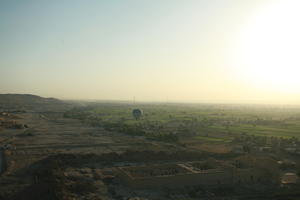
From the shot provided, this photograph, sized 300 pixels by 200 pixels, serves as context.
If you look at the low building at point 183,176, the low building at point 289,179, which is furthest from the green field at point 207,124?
the low building at point 183,176

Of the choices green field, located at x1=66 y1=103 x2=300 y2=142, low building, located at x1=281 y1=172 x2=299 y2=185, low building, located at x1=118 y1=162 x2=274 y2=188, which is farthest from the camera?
green field, located at x1=66 y1=103 x2=300 y2=142

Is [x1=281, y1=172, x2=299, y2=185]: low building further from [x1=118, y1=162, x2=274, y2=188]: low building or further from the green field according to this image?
the green field

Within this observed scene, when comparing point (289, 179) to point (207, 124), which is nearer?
point (289, 179)

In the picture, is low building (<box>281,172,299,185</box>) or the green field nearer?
low building (<box>281,172,299,185</box>)

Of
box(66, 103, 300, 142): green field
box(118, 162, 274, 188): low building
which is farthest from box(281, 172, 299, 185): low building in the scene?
box(66, 103, 300, 142): green field

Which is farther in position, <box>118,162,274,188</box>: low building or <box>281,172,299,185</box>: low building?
<box>281,172,299,185</box>: low building

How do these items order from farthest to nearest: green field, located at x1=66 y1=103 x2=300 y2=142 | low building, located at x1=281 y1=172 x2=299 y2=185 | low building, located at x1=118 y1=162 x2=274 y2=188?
green field, located at x1=66 y1=103 x2=300 y2=142
low building, located at x1=281 y1=172 x2=299 y2=185
low building, located at x1=118 y1=162 x2=274 y2=188

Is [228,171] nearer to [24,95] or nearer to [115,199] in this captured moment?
[115,199]

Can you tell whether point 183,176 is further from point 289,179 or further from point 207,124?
point 207,124

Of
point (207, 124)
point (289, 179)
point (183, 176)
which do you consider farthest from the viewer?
point (207, 124)

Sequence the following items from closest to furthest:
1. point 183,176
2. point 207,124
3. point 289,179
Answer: point 183,176 < point 289,179 < point 207,124

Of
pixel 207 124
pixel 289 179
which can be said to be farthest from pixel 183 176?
pixel 207 124
